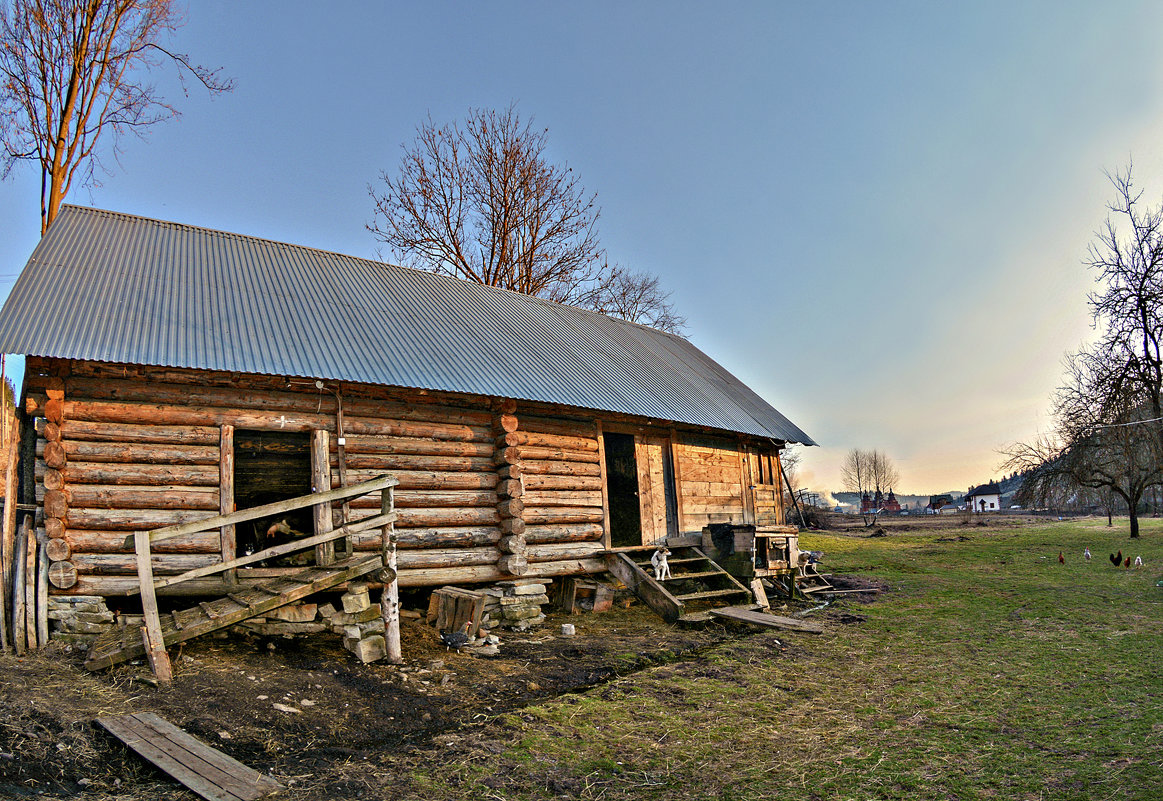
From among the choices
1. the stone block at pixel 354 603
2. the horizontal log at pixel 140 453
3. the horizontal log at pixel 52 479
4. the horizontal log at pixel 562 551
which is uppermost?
the horizontal log at pixel 140 453

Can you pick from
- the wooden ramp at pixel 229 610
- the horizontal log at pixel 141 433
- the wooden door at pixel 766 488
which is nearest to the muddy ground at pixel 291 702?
the wooden ramp at pixel 229 610

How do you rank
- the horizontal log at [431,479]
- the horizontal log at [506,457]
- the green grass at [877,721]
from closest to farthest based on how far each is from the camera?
the green grass at [877,721], the horizontal log at [431,479], the horizontal log at [506,457]

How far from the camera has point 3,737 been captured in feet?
17.3

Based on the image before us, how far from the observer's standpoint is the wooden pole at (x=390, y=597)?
29.0 feet

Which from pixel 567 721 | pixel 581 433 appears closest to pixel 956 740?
pixel 567 721

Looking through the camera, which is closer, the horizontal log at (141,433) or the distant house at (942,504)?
the horizontal log at (141,433)

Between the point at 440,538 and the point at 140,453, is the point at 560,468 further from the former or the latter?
the point at 140,453

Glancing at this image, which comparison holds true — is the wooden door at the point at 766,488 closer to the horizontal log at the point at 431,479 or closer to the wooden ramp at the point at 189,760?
the horizontal log at the point at 431,479

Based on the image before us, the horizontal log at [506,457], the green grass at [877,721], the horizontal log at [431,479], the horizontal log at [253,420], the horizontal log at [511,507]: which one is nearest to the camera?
the green grass at [877,721]

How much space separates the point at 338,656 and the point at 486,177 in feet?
74.3

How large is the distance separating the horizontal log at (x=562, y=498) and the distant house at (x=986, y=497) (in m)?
91.9

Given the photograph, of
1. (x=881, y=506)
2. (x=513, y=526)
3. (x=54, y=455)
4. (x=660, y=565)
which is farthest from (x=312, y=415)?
→ (x=881, y=506)

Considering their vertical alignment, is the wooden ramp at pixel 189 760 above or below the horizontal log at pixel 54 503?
below

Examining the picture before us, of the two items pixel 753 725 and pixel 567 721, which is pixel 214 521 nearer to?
pixel 567 721
